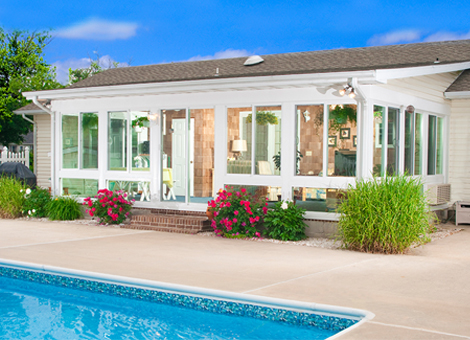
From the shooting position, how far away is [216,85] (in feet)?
31.2

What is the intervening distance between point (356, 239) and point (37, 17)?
68.4 metres

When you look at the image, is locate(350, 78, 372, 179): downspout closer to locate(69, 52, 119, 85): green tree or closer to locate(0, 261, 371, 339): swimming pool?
locate(0, 261, 371, 339): swimming pool

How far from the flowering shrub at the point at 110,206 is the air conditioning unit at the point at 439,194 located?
561cm

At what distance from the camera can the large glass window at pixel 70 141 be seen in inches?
454

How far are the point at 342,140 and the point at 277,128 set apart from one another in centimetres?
110

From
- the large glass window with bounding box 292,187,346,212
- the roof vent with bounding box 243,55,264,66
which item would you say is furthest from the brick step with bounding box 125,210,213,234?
the roof vent with bounding box 243,55,264,66

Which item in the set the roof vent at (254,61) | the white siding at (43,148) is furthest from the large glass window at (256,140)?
the white siding at (43,148)

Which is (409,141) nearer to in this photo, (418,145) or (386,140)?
(418,145)

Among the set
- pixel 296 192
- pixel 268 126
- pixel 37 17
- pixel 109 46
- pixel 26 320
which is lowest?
pixel 26 320

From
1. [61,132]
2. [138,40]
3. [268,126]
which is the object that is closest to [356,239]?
[268,126]

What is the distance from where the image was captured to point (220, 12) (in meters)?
59.4

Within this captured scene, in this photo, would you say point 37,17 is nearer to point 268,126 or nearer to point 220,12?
point 220,12

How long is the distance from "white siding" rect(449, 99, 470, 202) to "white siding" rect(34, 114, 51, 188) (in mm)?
10977

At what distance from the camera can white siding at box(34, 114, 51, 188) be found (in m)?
16.4
